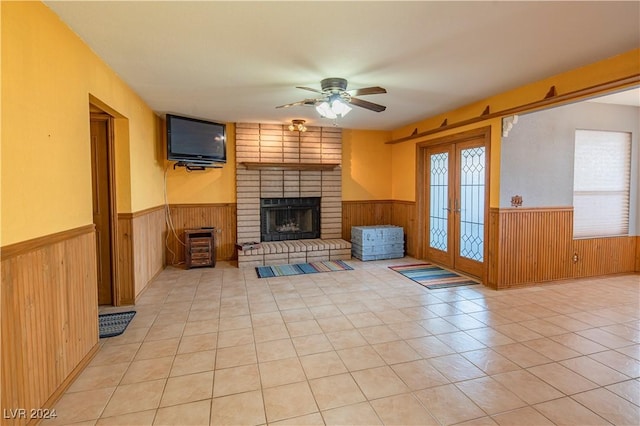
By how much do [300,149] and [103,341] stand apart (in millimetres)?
4375

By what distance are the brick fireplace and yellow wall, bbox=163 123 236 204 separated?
0.49 feet

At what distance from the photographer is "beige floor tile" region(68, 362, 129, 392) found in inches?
90.0

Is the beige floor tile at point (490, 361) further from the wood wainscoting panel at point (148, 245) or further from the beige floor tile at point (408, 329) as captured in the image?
the wood wainscoting panel at point (148, 245)

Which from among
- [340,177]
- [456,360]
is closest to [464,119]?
[340,177]

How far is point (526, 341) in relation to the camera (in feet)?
9.55

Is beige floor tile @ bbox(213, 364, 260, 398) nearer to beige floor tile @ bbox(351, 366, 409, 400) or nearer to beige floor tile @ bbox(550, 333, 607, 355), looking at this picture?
beige floor tile @ bbox(351, 366, 409, 400)

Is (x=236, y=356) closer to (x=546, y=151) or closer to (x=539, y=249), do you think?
(x=539, y=249)

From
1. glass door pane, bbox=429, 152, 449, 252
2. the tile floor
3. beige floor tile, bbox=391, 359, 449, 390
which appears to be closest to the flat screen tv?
the tile floor

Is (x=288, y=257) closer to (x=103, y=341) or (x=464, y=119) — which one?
(x=103, y=341)

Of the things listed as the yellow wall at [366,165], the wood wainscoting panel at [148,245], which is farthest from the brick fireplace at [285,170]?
the wood wainscoting panel at [148,245]

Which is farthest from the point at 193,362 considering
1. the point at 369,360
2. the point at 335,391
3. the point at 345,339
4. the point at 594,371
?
the point at 594,371

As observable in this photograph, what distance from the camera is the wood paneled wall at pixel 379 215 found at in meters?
6.47

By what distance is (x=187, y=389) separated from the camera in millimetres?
2250

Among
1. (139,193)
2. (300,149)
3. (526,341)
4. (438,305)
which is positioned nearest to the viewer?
(526,341)
